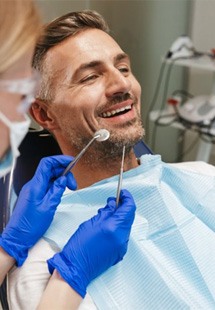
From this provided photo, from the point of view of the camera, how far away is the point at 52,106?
139cm

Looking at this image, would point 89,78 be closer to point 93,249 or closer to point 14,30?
point 93,249

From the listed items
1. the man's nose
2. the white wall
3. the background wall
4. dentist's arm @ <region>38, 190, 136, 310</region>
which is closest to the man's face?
the man's nose

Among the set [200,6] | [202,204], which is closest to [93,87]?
[202,204]

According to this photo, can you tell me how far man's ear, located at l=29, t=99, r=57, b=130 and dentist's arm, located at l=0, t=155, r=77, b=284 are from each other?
0.28 meters

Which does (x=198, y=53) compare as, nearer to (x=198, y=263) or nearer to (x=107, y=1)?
(x=107, y=1)

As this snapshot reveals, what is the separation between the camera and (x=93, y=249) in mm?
996

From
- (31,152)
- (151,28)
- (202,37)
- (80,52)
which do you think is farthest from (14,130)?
(202,37)

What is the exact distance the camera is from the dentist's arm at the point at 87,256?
3.14 feet

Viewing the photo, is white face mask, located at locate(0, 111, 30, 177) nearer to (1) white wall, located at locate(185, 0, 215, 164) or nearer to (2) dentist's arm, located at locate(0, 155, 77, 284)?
(2) dentist's arm, located at locate(0, 155, 77, 284)

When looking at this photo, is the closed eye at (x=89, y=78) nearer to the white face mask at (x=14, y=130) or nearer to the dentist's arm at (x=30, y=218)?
the dentist's arm at (x=30, y=218)

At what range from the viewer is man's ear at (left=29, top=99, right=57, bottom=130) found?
4.68 feet

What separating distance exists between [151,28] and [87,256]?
226 centimetres

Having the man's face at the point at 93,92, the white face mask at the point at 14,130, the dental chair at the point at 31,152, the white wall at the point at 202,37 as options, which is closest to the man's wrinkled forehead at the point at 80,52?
the man's face at the point at 93,92

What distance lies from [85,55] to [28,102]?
26.9 inches
